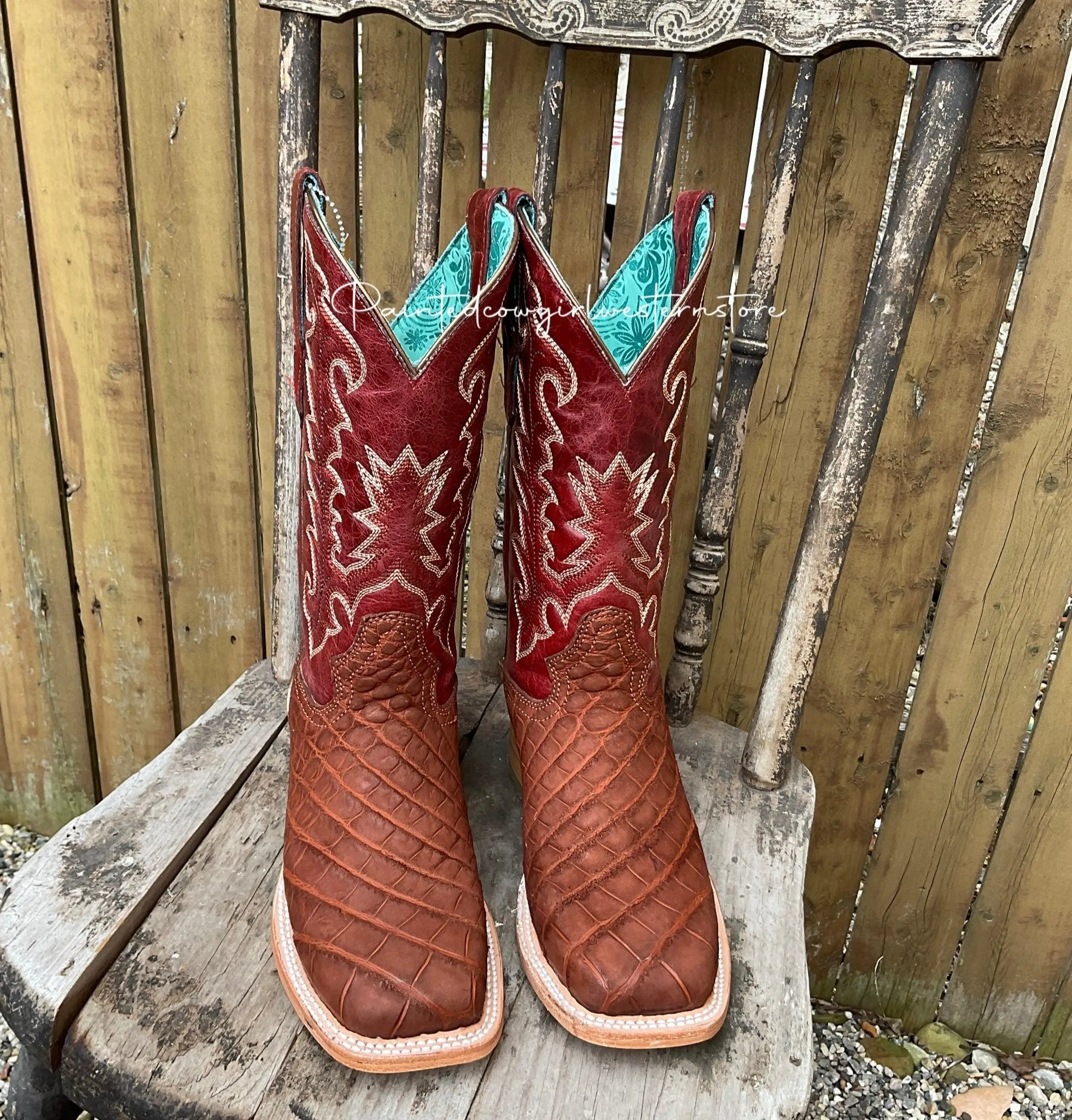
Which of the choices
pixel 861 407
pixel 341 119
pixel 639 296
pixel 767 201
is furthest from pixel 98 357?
pixel 861 407

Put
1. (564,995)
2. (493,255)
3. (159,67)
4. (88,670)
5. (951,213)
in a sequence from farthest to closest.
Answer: (88,670) → (159,67) → (951,213) → (493,255) → (564,995)

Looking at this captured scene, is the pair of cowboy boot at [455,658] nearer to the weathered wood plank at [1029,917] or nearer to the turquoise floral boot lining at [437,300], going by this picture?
the turquoise floral boot lining at [437,300]

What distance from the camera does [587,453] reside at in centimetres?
75

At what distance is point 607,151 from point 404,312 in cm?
40

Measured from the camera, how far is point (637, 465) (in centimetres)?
77

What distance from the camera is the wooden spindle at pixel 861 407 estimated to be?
74 centimetres

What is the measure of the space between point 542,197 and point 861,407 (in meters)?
0.41

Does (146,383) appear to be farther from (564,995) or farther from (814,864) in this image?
(814,864)

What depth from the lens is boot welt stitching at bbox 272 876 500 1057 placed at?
0.59 metres

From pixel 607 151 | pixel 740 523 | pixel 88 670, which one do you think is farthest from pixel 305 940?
pixel 88 670

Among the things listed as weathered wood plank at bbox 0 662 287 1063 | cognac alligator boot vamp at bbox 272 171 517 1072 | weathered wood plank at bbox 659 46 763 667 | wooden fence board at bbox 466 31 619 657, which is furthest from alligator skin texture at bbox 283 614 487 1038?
weathered wood plank at bbox 659 46 763 667

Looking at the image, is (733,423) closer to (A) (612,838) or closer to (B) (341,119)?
(A) (612,838)

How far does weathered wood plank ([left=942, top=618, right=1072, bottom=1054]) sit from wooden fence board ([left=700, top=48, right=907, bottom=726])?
1.34 ft

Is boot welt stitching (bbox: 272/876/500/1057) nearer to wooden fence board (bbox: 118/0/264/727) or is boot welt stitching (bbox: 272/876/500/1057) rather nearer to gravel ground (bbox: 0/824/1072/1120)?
wooden fence board (bbox: 118/0/264/727)
